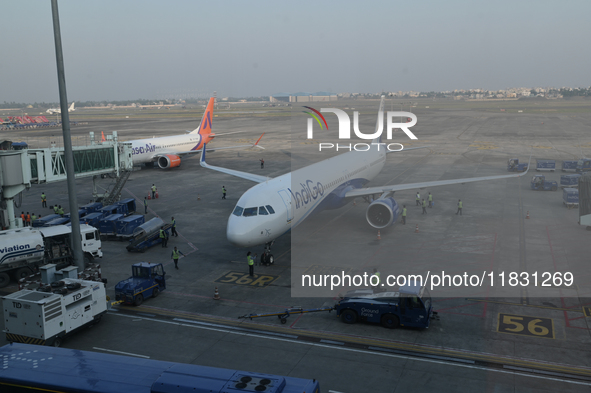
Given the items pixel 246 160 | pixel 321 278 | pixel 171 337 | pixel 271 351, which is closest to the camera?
pixel 271 351

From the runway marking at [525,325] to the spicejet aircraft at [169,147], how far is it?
46.0 m

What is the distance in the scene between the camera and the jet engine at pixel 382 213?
3203cm

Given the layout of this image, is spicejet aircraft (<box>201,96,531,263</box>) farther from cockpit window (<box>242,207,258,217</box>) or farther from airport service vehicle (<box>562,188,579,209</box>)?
airport service vehicle (<box>562,188,579,209</box>)

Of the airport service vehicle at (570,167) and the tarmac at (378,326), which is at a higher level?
the airport service vehicle at (570,167)

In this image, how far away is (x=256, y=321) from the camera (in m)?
20.4

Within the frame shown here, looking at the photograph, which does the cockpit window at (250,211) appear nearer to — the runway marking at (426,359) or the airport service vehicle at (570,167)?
the runway marking at (426,359)

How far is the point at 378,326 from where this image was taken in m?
19.8

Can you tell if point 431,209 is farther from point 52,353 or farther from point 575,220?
point 52,353

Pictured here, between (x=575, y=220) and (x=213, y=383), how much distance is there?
34.2 meters

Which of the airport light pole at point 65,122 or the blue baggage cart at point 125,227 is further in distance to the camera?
the blue baggage cart at point 125,227

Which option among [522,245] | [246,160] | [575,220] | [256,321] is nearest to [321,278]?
[256,321]

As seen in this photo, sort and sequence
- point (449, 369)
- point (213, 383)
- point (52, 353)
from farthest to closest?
point (449, 369) → point (52, 353) → point (213, 383)

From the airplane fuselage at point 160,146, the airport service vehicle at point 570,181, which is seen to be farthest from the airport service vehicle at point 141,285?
the airport service vehicle at point 570,181

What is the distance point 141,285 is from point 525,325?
17808 millimetres
